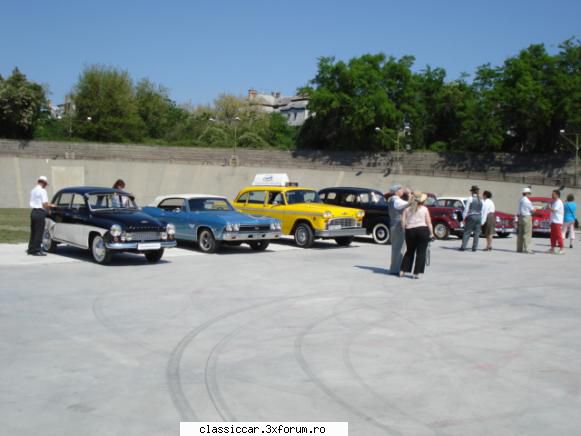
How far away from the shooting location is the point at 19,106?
70438 millimetres

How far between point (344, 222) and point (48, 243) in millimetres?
7973

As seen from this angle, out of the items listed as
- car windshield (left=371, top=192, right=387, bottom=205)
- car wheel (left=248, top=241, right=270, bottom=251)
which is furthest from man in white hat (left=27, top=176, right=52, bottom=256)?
car windshield (left=371, top=192, right=387, bottom=205)

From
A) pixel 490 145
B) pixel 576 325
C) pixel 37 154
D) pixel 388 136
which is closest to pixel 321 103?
pixel 388 136

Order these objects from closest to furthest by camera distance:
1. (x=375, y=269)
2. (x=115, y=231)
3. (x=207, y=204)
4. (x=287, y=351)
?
(x=287, y=351) → (x=115, y=231) → (x=375, y=269) → (x=207, y=204)

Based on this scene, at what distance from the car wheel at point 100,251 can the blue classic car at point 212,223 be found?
130 inches

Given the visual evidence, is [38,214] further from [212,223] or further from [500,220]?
[500,220]

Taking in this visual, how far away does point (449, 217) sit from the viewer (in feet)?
75.2

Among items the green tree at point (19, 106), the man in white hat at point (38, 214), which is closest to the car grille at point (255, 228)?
the man in white hat at point (38, 214)

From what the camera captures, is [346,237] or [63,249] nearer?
[63,249]

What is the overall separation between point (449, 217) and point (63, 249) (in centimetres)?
1330

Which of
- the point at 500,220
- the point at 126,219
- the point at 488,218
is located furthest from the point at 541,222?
the point at 126,219

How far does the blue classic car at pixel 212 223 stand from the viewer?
16.3m

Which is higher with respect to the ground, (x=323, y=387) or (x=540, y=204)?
(x=540, y=204)

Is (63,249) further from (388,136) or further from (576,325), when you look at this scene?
(388,136)
